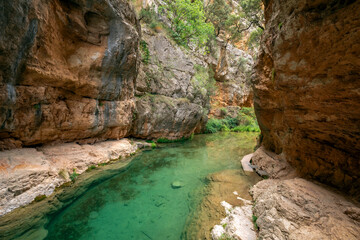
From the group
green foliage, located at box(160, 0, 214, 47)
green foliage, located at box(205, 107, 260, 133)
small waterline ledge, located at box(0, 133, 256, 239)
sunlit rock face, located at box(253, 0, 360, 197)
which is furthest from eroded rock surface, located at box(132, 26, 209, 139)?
sunlit rock face, located at box(253, 0, 360, 197)

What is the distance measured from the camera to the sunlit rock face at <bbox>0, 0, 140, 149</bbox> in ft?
13.4

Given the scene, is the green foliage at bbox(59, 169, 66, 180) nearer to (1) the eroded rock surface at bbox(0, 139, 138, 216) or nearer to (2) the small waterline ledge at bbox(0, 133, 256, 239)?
(1) the eroded rock surface at bbox(0, 139, 138, 216)

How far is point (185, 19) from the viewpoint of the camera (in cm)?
1472

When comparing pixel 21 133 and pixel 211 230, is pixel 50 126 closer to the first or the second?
pixel 21 133

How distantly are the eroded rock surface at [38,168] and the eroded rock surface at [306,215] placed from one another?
5.41m

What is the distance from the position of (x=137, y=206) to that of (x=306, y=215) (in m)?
3.90

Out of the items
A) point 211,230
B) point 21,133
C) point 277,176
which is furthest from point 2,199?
point 277,176

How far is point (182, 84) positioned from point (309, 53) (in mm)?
10772

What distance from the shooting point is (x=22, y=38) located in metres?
4.04

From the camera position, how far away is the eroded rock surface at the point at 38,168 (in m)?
3.60

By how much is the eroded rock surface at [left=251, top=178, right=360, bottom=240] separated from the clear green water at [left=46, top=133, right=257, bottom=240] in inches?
73.6

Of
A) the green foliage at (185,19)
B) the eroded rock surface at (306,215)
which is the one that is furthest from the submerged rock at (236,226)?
the green foliage at (185,19)

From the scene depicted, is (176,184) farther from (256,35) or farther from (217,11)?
(217,11)

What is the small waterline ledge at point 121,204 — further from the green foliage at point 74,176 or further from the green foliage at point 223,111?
the green foliage at point 223,111
